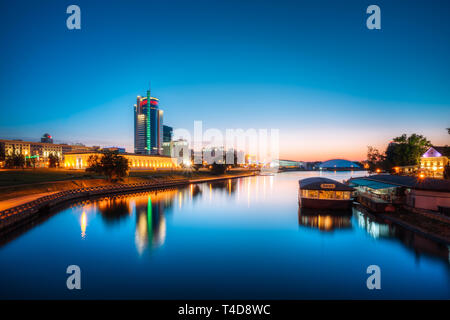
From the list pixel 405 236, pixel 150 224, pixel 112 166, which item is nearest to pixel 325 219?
pixel 405 236

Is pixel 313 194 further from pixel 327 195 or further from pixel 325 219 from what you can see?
pixel 325 219

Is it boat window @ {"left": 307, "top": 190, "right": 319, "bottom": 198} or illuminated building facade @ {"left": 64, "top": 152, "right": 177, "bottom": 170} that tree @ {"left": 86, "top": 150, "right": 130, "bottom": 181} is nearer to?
illuminated building facade @ {"left": 64, "top": 152, "right": 177, "bottom": 170}

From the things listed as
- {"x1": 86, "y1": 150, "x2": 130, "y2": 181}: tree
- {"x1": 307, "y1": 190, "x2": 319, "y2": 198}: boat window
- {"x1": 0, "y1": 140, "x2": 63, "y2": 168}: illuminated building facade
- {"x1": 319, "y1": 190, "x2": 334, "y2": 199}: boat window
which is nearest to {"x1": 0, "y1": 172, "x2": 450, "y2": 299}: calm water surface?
{"x1": 319, "y1": 190, "x2": 334, "y2": 199}: boat window

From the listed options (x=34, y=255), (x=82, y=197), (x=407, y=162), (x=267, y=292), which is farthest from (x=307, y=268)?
(x=407, y=162)

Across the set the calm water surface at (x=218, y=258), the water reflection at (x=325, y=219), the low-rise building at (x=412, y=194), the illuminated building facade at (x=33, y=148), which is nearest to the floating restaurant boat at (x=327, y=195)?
→ the water reflection at (x=325, y=219)

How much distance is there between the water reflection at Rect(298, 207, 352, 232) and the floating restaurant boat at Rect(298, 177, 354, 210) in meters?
0.90

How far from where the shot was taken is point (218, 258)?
17547 mm

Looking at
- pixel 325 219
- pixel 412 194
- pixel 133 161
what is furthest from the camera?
pixel 133 161

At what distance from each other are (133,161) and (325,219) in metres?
98.2

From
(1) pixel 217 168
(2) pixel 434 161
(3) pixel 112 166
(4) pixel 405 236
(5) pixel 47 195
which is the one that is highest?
(2) pixel 434 161

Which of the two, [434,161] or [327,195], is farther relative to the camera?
[434,161]

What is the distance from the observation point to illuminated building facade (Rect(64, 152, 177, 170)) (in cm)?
10168
